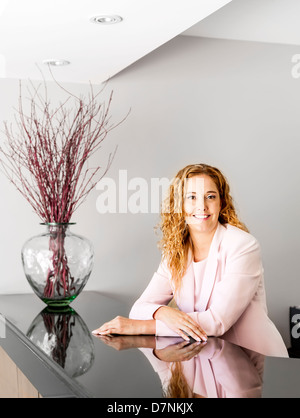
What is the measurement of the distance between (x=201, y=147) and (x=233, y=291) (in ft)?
5.53

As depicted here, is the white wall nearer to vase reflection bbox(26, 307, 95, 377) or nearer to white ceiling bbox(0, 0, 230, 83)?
white ceiling bbox(0, 0, 230, 83)

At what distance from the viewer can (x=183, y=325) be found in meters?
2.12

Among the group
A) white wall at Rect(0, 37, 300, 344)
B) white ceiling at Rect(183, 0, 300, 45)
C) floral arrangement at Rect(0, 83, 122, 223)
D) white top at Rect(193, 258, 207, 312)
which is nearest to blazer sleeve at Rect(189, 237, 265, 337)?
white top at Rect(193, 258, 207, 312)

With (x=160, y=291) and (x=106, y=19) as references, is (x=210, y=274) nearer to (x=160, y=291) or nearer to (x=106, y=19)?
(x=160, y=291)

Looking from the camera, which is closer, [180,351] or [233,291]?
[180,351]

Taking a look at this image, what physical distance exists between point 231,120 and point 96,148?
3.06ft

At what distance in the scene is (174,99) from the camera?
3.71m

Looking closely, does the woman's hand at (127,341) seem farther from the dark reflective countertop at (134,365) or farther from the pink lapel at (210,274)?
the pink lapel at (210,274)

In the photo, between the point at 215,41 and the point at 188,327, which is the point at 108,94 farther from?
the point at 188,327

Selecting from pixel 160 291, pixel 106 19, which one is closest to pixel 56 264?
pixel 160 291

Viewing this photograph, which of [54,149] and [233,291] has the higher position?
[54,149]

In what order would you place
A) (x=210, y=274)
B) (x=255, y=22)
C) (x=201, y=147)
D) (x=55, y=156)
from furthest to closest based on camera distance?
(x=201, y=147)
(x=255, y=22)
(x=55, y=156)
(x=210, y=274)

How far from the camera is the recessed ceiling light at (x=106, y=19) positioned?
7.57ft

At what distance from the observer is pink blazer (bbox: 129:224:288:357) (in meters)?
2.23
